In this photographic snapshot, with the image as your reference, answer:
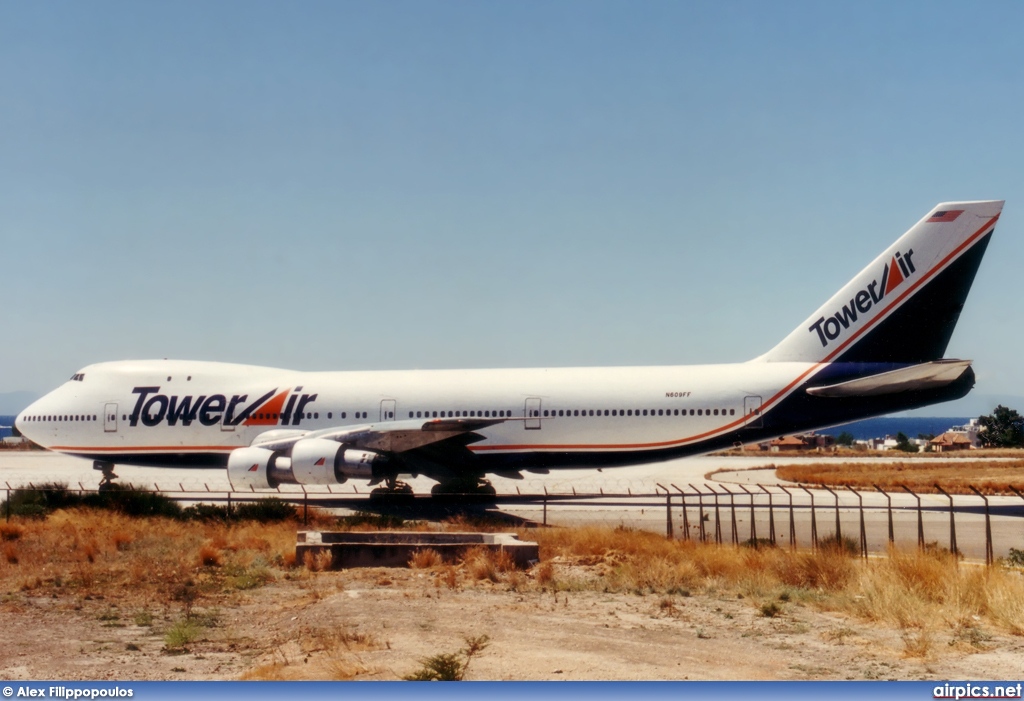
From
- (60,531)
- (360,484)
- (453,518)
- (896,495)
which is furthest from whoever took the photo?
(360,484)

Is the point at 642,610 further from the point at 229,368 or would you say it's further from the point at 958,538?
the point at 229,368

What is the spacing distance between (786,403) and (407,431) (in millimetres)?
9630

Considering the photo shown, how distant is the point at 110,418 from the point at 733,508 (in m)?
19.2

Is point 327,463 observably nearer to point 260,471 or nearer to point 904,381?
point 260,471

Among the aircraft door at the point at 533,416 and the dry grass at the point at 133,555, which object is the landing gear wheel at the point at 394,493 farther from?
the dry grass at the point at 133,555

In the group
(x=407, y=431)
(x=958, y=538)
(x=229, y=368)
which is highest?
(x=229, y=368)

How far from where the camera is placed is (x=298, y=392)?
84.1 ft

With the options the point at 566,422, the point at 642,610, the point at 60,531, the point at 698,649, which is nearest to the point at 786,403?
the point at 566,422

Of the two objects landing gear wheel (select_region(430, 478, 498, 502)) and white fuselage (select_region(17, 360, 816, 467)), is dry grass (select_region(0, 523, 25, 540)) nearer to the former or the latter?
white fuselage (select_region(17, 360, 816, 467))

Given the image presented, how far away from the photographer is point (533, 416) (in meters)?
24.1

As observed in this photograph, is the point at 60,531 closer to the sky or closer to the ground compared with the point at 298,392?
closer to the ground

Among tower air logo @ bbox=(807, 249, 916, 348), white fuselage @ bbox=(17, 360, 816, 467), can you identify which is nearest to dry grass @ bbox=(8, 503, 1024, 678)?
white fuselage @ bbox=(17, 360, 816, 467)

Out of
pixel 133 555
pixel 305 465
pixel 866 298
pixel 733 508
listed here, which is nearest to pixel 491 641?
pixel 733 508

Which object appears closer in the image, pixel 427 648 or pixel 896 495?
pixel 427 648
